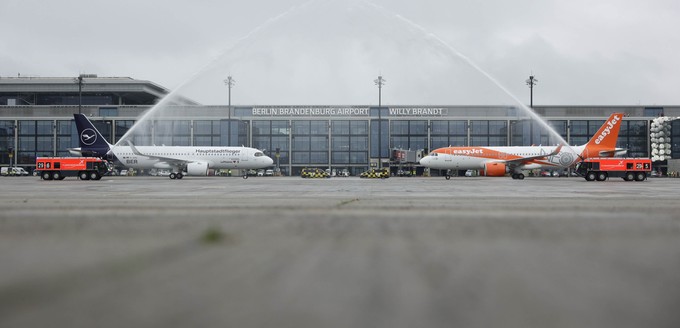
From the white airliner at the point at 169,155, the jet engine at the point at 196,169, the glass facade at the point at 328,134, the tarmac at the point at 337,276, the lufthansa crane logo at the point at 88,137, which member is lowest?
the tarmac at the point at 337,276

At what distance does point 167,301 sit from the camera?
3490 millimetres

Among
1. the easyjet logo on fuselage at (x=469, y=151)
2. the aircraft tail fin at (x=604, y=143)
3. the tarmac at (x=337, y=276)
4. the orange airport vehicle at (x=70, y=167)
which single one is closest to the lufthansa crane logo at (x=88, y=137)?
the orange airport vehicle at (x=70, y=167)

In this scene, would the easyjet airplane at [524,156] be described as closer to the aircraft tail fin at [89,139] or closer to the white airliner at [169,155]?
the white airliner at [169,155]

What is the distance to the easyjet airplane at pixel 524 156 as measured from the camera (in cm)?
5312

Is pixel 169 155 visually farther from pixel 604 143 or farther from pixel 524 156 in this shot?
pixel 604 143

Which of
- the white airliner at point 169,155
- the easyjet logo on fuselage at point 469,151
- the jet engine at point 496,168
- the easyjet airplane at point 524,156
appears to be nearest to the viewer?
the white airliner at point 169,155

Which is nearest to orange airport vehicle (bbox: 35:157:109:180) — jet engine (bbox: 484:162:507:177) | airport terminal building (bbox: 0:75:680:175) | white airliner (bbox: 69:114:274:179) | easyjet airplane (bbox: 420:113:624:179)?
white airliner (bbox: 69:114:274:179)

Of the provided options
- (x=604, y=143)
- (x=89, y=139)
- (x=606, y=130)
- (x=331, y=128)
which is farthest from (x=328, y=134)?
(x=606, y=130)

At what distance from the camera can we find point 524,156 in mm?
54594

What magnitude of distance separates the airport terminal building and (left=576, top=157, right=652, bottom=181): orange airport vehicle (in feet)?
157

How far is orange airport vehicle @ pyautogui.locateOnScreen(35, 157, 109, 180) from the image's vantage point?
4606 centimetres

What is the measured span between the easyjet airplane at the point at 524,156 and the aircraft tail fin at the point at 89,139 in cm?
3676

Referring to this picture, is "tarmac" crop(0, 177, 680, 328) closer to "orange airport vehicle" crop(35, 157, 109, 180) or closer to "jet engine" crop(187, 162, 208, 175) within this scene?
"orange airport vehicle" crop(35, 157, 109, 180)

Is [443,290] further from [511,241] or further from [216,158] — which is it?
[216,158]
